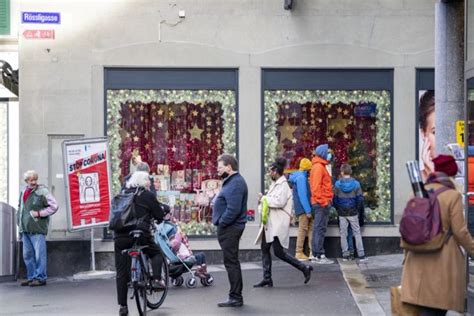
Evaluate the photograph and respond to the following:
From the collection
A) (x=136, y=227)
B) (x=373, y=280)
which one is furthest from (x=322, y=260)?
(x=136, y=227)

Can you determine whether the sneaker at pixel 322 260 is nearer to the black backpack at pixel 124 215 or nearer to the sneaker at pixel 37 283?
the sneaker at pixel 37 283

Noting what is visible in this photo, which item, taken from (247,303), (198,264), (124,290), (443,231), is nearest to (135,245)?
(124,290)

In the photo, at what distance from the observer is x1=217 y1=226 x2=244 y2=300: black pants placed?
10.2 metres

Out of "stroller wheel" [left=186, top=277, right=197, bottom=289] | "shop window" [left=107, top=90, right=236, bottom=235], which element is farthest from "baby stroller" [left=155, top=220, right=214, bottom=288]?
"shop window" [left=107, top=90, right=236, bottom=235]

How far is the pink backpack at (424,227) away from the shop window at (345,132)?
8146 millimetres

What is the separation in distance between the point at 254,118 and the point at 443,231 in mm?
8227

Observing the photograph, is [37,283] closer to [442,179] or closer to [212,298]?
[212,298]

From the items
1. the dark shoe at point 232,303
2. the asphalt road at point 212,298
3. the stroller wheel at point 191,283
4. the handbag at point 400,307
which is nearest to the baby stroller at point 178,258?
the stroller wheel at point 191,283

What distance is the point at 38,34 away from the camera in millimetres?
14367

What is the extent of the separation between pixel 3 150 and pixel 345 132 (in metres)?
6.31

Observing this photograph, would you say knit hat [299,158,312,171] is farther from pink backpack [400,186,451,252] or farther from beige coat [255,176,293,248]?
pink backpack [400,186,451,252]

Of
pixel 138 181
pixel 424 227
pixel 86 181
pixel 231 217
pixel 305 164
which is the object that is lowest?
pixel 231 217

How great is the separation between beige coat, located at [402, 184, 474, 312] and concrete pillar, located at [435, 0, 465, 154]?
11.2 ft

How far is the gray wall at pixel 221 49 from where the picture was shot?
47.3ft
